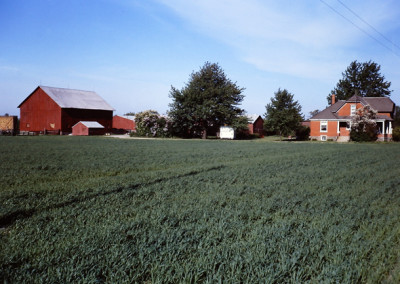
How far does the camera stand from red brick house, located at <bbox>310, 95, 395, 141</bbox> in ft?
140

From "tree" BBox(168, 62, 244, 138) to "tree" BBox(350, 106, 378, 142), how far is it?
16.8m

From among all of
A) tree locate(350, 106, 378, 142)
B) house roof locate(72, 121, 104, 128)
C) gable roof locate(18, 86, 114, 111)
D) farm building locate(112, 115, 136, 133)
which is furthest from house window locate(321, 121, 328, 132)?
gable roof locate(18, 86, 114, 111)

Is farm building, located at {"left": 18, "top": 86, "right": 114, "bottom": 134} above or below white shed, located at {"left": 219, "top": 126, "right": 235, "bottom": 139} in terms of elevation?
above

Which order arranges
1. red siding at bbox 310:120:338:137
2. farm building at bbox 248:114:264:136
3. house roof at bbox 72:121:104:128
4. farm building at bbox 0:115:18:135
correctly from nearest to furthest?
red siding at bbox 310:120:338:137 → farm building at bbox 0:115:18:135 → house roof at bbox 72:121:104:128 → farm building at bbox 248:114:264:136

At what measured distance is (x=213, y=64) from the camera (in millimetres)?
47562

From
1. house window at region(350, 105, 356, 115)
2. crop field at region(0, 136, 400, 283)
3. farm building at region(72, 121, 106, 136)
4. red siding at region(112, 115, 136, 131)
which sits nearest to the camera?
crop field at region(0, 136, 400, 283)

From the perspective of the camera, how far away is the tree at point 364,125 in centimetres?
3859

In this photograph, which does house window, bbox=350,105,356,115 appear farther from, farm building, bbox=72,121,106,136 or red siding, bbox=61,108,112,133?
red siding, bbox=61,108,112,133

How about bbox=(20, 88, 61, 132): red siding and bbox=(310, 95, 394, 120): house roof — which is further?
bbox=(20, 88, 61, 132): red siding

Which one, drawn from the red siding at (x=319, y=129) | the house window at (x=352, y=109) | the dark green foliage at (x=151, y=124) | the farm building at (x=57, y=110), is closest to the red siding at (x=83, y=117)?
the farm building at (x=57, y=110)

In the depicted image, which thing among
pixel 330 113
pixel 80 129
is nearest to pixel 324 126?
pixel 330 113

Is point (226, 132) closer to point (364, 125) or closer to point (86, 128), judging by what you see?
point (364, 125)

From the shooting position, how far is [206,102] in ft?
146

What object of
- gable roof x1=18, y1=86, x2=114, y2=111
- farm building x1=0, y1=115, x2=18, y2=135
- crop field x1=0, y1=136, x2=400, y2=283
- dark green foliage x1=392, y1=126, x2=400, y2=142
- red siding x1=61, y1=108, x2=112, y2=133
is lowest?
crop field x1=0, y1=136, x2=400, y2=283
